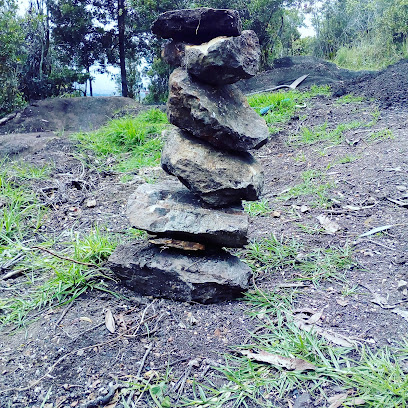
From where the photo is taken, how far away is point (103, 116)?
9273 millimetres

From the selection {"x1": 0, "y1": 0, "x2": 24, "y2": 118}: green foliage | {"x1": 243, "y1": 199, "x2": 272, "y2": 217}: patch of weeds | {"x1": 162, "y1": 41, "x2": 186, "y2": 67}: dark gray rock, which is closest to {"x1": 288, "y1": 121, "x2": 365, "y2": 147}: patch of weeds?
{"x1": 243, "y1": 199, "x2": 272, "y2": 217}: patch of weeds

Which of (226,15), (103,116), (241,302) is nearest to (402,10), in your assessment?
(103,116)

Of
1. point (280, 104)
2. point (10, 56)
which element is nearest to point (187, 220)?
point (280, 104)

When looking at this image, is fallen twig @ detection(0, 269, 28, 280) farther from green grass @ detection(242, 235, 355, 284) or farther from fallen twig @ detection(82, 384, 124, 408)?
green grass @ detection(242, 235, 355, 284)

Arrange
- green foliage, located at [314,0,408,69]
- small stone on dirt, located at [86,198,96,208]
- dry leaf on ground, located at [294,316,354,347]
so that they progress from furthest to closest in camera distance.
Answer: green foliage, located at [314,0,408,69]
small stone on dirt, located at [86,198,96,208]
dry leaf on ground, located at [294,316,354,347]

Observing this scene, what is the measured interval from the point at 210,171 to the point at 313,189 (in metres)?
1.97

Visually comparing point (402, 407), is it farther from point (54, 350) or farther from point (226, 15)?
point (226, 15)

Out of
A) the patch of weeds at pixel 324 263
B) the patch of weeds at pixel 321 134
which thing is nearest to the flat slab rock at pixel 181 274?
the patch of weeds at pixel 324 263

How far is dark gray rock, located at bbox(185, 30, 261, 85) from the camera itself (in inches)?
96.4

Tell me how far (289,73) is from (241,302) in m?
9.39

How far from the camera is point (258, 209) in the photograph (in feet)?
13.4

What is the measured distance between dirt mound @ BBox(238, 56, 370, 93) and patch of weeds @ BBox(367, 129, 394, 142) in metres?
4.42

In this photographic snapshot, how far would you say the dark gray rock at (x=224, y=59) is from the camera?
245 centimetres

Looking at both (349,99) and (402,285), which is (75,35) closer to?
(349,99)
